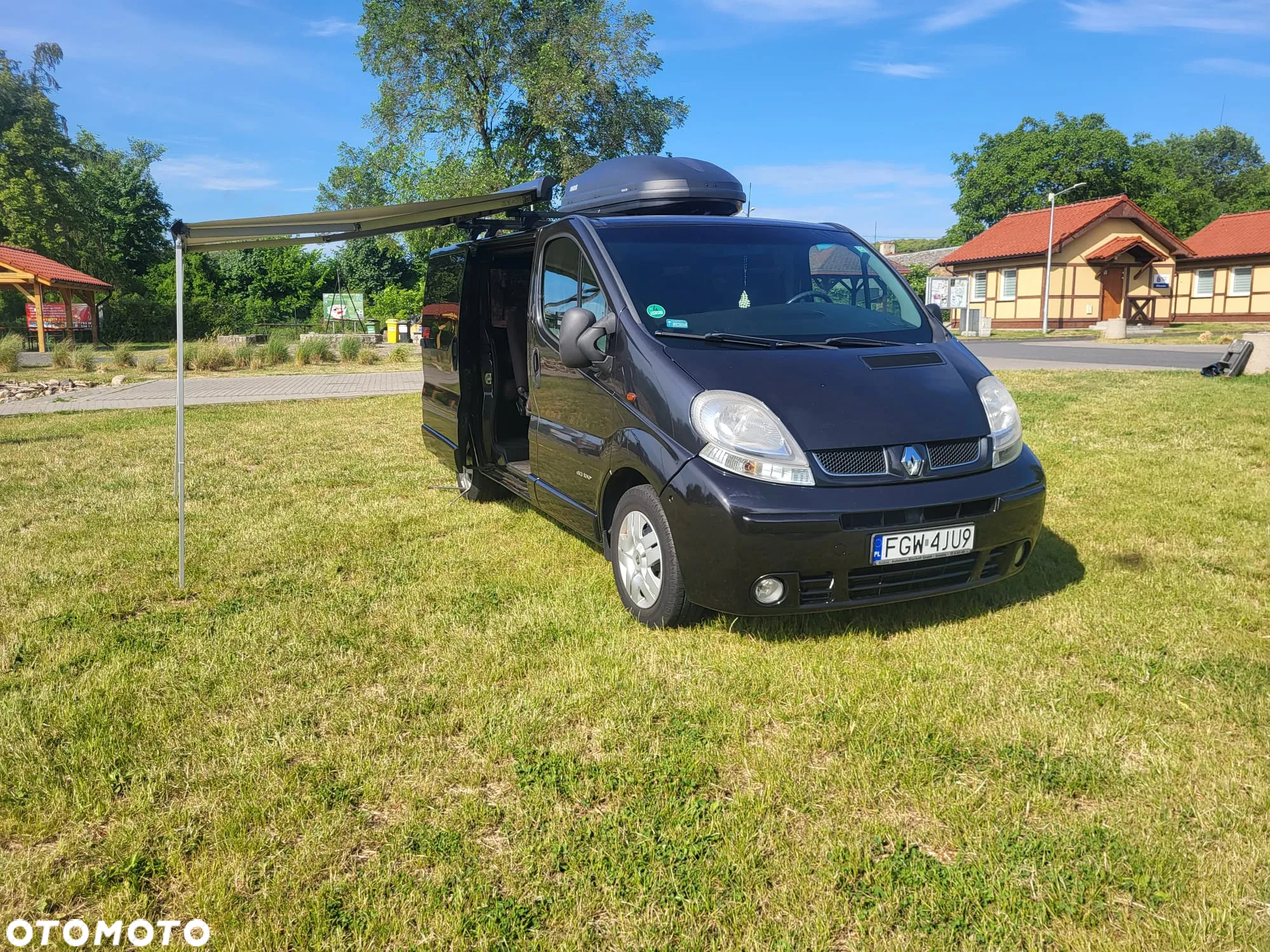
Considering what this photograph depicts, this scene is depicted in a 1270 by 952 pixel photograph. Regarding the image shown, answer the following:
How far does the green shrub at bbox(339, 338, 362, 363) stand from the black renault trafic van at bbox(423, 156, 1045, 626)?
65.9 feet

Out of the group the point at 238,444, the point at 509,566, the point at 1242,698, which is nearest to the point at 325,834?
the point at 509,566

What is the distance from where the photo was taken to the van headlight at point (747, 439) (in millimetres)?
3807

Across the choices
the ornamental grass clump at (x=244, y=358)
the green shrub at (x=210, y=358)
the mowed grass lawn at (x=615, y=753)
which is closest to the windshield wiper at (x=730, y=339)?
the mowed grass lawn at (x=615, y=753)

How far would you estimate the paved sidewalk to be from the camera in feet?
48.3

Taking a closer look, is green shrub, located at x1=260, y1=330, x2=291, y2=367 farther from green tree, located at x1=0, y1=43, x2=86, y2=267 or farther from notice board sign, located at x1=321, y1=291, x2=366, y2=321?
green tree, located at x1=0, y1=43, x2=86, y2=267

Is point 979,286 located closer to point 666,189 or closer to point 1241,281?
point 1241,281

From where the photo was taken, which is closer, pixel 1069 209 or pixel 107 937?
pixel 107 937

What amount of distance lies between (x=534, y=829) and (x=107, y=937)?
1.11 m

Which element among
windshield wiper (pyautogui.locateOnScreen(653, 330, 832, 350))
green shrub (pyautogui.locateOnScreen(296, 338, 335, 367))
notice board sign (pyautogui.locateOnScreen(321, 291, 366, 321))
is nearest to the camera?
windshield wiper (pyautogui.locateOnScreen(653, 330, 832, 350))

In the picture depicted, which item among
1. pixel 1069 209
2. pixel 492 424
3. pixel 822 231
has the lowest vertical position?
pixel 492 424

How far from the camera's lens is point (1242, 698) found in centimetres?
349

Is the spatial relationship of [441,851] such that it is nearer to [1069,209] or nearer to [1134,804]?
[1134,804]

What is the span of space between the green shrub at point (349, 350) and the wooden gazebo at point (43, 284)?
9.93 meters

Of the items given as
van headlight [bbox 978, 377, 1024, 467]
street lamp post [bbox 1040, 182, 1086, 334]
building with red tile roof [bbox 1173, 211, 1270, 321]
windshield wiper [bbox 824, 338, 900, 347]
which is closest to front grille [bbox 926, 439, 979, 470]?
van headlight [bbox 978, 377, 1024, 467]
